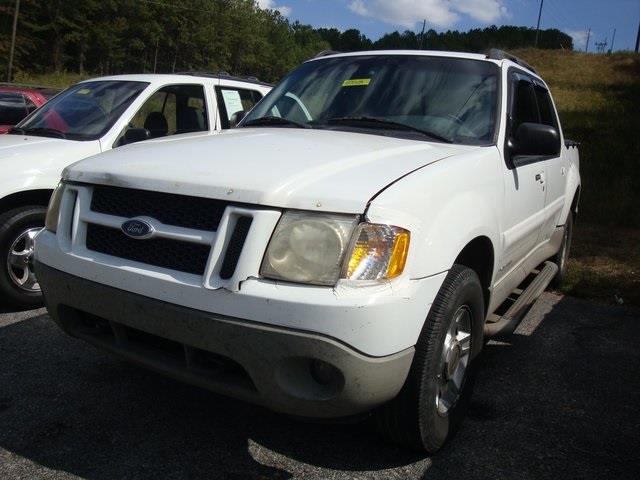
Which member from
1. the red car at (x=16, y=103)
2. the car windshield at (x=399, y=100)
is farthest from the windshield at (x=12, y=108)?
the car windshield at (x=399, y=100)

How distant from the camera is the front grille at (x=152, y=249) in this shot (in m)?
2.24

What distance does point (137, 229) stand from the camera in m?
2.35

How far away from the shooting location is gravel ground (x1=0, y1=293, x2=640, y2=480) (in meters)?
2.54

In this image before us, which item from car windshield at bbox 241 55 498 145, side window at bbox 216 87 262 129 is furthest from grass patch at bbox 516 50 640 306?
side window at bbox 216 87 262 129

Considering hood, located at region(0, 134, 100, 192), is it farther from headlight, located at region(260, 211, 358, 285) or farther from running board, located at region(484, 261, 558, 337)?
running board, located at region(484, 261, 558, 337)

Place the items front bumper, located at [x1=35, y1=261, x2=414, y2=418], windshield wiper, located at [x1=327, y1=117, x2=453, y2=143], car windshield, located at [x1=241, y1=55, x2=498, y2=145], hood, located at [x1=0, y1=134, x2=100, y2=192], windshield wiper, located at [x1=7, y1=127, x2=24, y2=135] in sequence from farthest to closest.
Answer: windshield wiper, located at [x1=7, y1=127, x2=24, y2=135], hood, located at [x1=0, y1=134, x2=100, y2=192], car windshield, located at [x1=241, y1=55, x2=498, y2=145], windshield wiper, located at [x1=327, y1=117, x2=453, y2=143], front bumper, located at [x1=35, y1=261, x2=414, y2=418]

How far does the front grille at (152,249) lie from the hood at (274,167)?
0.20 m

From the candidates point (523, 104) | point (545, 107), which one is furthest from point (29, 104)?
point (523, 104)

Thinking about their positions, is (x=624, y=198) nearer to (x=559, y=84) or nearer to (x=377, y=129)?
(x=377, y=129)

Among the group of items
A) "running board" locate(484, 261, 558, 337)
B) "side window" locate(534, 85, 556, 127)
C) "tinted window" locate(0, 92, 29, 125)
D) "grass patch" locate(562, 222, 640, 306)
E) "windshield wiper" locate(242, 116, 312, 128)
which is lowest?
"grass patch" locate(562, 222, 640, 306)

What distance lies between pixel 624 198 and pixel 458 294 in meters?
9.35

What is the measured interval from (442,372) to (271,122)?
6.09ft

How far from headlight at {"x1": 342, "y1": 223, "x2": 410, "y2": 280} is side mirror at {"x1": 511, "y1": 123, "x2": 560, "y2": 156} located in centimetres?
149

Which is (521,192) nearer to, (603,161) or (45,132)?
(45,132)
